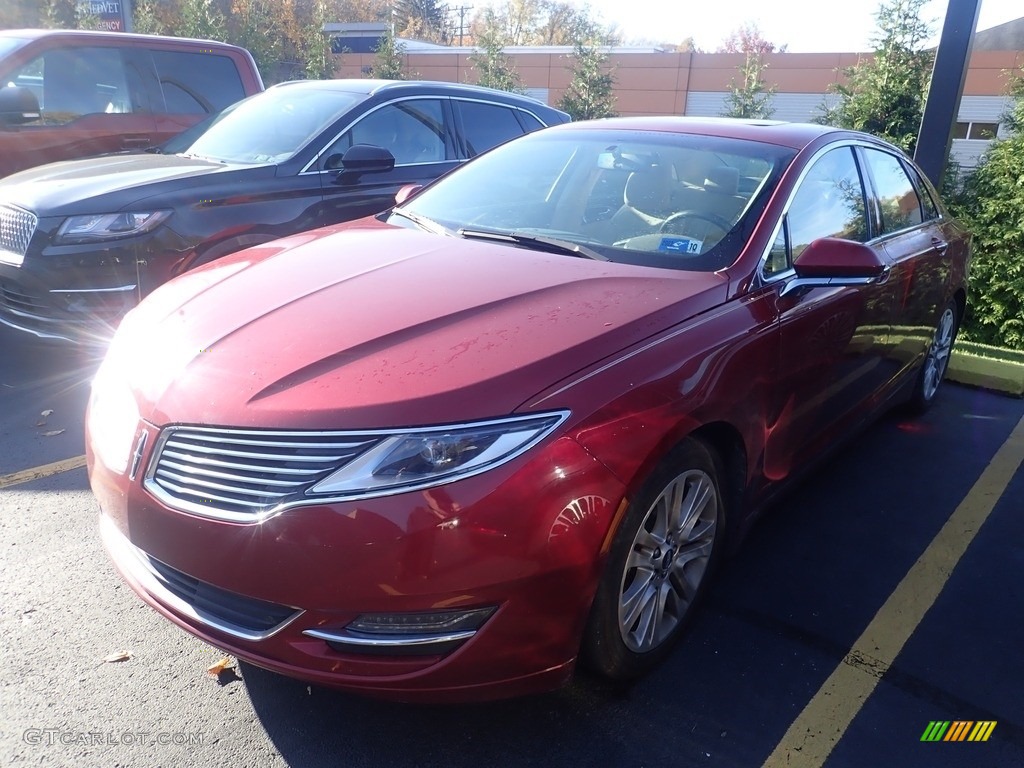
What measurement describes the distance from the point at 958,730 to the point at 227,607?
7.02 feet

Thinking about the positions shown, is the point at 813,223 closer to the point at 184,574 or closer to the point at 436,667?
the point at 436,667

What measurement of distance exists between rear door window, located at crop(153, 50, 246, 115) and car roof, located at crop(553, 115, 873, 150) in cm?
462

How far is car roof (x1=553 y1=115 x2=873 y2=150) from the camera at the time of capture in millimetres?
3453

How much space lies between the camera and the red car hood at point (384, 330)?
6.65ft

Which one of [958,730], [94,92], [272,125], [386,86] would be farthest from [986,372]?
[94,92]

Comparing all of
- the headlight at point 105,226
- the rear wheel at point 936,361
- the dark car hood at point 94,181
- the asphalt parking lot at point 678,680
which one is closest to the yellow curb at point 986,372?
the rear wheel at point 936,361

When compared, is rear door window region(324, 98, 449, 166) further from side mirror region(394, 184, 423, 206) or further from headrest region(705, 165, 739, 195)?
headrest region(705, 165, 739, 195)

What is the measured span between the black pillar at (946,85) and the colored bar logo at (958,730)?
204 inches

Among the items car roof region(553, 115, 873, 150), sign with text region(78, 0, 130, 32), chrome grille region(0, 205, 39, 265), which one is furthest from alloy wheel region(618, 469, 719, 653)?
sign with text region(78, 0, 130, 32)

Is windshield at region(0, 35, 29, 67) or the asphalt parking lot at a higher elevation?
windshield at region(0, 35, 29, 67)

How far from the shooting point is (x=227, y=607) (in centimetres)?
210

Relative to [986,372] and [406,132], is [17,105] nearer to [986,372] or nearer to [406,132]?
[406,132]

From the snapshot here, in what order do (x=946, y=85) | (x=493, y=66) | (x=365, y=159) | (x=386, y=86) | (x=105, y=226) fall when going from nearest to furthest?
(x=105, y=226) < (x=365, y=159) < (x=386, y=86) < (x=946, y=85) < (x=493, y=66)

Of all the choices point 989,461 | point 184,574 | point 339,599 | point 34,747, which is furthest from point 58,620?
point 989,461
